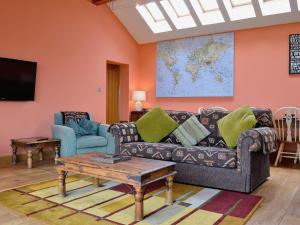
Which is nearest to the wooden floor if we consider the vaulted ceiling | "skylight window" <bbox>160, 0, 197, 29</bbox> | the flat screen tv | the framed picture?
the flat screen tv

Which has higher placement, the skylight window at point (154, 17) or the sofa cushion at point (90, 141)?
the skylight window at point (154, 17)

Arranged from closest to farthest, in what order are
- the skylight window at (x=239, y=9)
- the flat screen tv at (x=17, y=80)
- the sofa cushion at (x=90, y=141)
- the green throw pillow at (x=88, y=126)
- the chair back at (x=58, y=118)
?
the flat screen tv at (x=17, y=80)
the sofa cushion at (x=90, y=141)
the chair back at (x=58, y=118)
the green throw pillow at (x=88, y=126)
the skylight window at (x=239, y=9)

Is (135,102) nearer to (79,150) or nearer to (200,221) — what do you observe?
(79,150)

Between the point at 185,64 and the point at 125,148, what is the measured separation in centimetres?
304

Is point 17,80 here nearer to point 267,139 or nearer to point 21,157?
point 21,157

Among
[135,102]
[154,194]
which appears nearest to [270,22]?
[135,102]

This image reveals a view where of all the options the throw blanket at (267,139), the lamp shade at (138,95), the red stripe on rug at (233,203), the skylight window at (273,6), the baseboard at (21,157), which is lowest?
the red stripe on rug at (233,203)

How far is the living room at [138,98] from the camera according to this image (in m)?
2.52

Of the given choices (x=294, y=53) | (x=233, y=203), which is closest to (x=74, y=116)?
(x=233, y=203)

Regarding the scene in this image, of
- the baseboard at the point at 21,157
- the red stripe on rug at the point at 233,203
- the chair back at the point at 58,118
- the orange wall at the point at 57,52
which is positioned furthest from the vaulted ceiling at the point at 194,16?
the red stripe on rug at the point at 233,203

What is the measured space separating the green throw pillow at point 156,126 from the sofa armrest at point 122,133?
106mm

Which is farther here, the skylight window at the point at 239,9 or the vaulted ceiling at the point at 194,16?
the skylight window at the point at 239,9

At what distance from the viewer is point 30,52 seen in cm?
463

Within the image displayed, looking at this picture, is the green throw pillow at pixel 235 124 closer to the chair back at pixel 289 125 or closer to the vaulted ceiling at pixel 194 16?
the chair back at pixel 289 125
